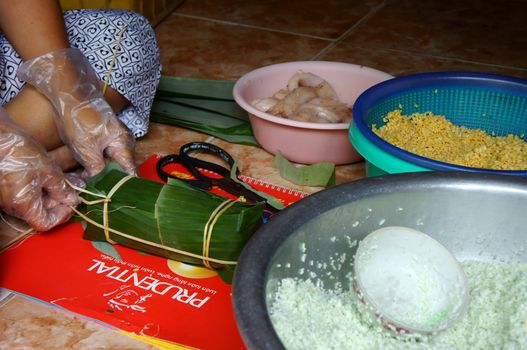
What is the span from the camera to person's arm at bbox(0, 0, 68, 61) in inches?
49.4

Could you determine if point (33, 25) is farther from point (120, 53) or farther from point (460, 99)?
point (460, 99)

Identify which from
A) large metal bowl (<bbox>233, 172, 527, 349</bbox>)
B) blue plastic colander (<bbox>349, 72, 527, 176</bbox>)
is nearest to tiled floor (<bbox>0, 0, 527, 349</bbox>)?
blue plastic colander (<bbox>349, 72, 527, 176</bbox>)

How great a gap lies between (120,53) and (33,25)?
8.1 inches

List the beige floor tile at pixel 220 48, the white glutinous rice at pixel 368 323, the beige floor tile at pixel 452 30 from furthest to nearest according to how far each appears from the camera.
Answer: the beige floor tile at pixel 452 30 → the beige floor tile at pixel 220 48 → the white glutinous rice at pixel 368 323

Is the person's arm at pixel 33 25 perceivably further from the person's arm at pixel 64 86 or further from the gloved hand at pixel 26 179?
the gloved hand at pixel 26 179

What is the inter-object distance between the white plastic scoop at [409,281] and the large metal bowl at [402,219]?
0.03 meters

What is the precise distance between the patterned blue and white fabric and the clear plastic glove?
12 centimetres

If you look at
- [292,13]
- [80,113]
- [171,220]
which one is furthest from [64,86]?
[292,13]

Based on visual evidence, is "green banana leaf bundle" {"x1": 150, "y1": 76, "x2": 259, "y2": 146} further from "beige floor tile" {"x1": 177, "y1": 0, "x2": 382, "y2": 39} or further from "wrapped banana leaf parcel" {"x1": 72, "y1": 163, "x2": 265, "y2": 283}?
"beige floor tile" {"x1": 177, "y1": 0, "x2": 382, "y2": 39}

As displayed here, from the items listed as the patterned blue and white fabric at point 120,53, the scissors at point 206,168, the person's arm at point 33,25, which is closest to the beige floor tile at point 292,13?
the patterned blue and white fabric at point 120,53

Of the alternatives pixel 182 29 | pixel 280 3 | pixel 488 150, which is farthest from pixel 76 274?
pixel 280 3

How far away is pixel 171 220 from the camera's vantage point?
3.58 ft

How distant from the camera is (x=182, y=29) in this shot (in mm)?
2170

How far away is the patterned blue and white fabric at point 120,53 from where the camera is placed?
1403 mm
